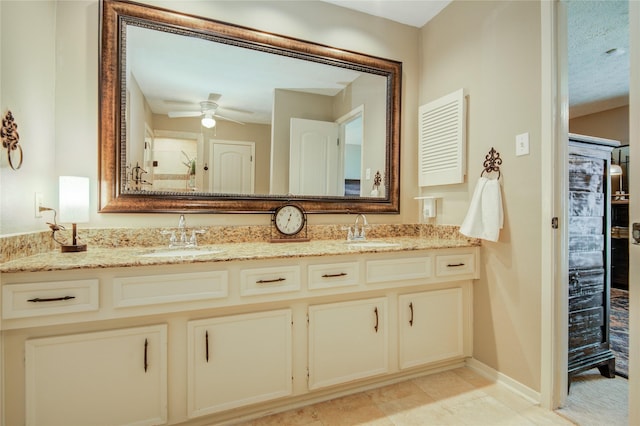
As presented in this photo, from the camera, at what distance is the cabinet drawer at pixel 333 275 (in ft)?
5.29

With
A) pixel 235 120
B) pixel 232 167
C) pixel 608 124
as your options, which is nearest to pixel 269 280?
pixel 232 167

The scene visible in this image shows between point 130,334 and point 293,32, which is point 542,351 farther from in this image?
point 293,32

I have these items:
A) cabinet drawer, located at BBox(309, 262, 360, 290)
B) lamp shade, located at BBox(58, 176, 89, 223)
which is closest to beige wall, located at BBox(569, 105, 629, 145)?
cabinet drawer, located at BBox(309, 262, 360, 290)

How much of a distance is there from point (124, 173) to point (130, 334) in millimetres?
899

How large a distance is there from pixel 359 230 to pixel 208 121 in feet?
4.11

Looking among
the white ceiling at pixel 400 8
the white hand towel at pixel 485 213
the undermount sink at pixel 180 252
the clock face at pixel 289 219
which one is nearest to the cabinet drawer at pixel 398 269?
the white hand towel at pixel 485 213

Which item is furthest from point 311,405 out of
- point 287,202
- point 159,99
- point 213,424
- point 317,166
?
point 159,99

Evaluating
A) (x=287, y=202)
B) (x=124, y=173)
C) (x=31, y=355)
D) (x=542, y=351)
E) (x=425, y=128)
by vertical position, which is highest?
(x=425, y=128)

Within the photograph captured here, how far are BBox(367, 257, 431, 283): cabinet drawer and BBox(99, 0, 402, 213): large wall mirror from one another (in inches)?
25.6

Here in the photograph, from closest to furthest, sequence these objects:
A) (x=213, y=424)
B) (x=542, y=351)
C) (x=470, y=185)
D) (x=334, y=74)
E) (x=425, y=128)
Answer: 1. (x=213, y=424)
2. (x=542, y=351)
3. (x=470, y=185)
4. (x=334, y=74)
5. (x=425, y=128)

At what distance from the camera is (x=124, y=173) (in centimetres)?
178

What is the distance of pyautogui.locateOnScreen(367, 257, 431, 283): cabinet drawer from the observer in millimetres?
1752

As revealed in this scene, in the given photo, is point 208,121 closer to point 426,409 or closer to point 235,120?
point 235,120

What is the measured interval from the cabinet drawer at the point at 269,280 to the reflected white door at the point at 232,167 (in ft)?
2.33
